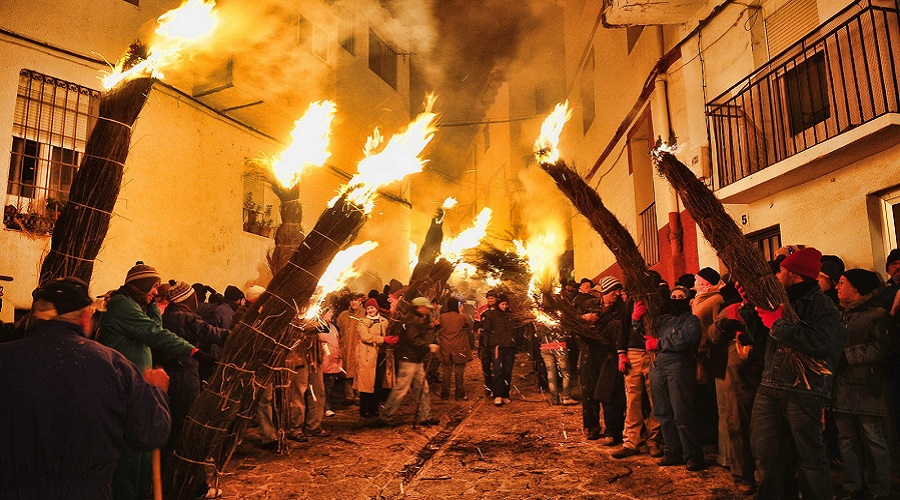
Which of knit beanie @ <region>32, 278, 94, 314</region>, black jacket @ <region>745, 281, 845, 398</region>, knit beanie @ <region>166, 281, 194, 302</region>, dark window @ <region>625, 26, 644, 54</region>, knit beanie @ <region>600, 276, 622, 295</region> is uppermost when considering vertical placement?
dark window @ <region>625, 26, 644, 54</region>

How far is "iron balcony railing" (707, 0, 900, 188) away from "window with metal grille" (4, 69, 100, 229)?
9.96 m

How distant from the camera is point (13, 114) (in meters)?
8.60

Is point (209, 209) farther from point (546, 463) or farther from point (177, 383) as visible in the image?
point (546, 463)

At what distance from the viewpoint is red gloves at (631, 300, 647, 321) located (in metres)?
6.29

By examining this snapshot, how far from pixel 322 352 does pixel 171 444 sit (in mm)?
3380

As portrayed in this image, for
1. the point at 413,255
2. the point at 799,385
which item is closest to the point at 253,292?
the point at 799,385

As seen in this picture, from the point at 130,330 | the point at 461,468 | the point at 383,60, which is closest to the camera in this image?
the point at 130,330

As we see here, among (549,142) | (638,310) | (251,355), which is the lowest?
Result: (251,355)

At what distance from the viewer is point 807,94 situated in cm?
762

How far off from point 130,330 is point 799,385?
4.89m

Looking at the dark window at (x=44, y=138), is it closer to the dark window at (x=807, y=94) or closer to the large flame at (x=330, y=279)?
the large flame at (x=330, y=279)

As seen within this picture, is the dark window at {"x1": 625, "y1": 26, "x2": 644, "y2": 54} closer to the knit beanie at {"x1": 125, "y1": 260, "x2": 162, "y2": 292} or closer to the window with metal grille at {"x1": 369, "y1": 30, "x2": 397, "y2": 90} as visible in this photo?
the window with metal grille at {"x1": 369, "y1": 30, "x2": 397, "y2": 90}

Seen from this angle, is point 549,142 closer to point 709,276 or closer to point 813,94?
point 709,276

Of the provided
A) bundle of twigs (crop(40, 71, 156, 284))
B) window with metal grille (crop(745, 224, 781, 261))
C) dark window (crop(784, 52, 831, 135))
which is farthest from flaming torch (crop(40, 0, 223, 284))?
window with metal grille (crop(745, 224, 781, 261))
